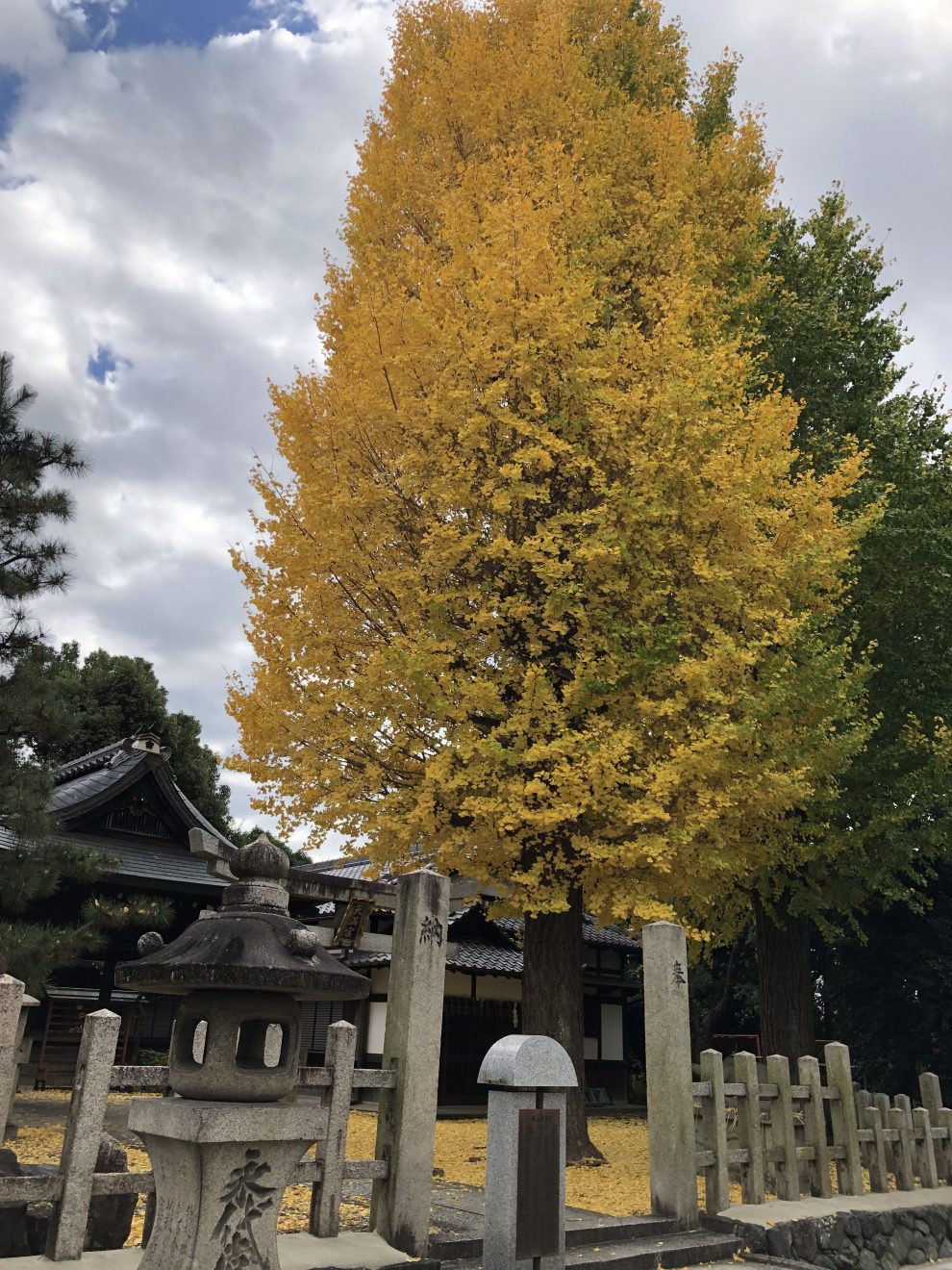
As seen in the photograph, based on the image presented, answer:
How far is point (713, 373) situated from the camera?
10.8m

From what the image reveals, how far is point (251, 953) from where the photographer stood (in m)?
5.09

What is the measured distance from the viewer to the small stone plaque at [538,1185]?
6.11 metres

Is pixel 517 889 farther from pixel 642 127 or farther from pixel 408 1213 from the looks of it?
pixel 642 127

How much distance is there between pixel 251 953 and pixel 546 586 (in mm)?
6295

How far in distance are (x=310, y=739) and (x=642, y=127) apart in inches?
410

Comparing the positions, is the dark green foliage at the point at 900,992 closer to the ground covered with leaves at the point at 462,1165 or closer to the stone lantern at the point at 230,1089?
the ground covered with leaves at the point at 462,1165

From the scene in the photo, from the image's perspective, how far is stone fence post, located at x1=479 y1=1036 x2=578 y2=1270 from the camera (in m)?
6.11

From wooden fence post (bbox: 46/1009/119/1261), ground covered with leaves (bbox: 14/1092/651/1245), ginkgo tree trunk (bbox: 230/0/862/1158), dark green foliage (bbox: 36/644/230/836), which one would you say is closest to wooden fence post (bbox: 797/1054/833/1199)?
ground covered with leaves (bbox: 14/1092/651/1245)

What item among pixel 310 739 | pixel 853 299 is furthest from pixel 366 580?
pixel 853 299

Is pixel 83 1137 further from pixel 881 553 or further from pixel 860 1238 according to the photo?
pixel 881 553

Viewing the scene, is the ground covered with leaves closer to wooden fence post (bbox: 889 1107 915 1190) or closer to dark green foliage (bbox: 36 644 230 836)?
wooden fence post (bbox: 889 1107 915 1190)

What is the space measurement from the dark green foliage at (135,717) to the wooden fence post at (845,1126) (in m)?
25.4

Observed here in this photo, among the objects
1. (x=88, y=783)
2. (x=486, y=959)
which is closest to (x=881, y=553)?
(x=486, y=959)

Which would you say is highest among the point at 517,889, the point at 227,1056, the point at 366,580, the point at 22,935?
the point at 366,580
